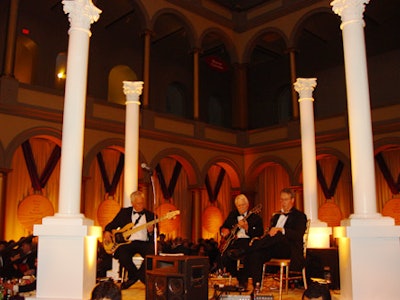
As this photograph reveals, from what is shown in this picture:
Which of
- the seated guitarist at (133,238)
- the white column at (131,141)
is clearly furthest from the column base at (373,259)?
the white column at (131,141)

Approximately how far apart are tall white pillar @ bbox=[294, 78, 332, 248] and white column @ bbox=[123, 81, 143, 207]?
2.92m

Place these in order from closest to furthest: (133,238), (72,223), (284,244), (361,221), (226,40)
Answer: (361,221), (72,223), (284,244), (133,238), (226,40)

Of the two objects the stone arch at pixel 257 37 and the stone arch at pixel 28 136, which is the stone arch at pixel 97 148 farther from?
the stone arch at pixel 257 37

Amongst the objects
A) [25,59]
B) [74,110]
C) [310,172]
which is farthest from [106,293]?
[25,59]

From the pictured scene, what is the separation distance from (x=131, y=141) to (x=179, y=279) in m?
4.20

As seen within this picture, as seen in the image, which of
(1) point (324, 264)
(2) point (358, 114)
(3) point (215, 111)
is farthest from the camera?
(3) point (215, 111)

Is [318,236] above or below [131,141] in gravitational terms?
below

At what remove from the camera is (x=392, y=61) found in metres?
16.7

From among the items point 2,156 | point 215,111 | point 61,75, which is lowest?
point 2,156

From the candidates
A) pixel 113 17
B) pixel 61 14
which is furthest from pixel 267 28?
pixel 61 14

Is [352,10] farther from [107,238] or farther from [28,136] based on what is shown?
[28,136]

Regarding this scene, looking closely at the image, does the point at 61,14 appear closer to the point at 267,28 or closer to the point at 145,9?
the point at 145,9

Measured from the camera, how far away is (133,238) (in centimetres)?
666

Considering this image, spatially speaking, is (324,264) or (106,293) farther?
(324,264)
